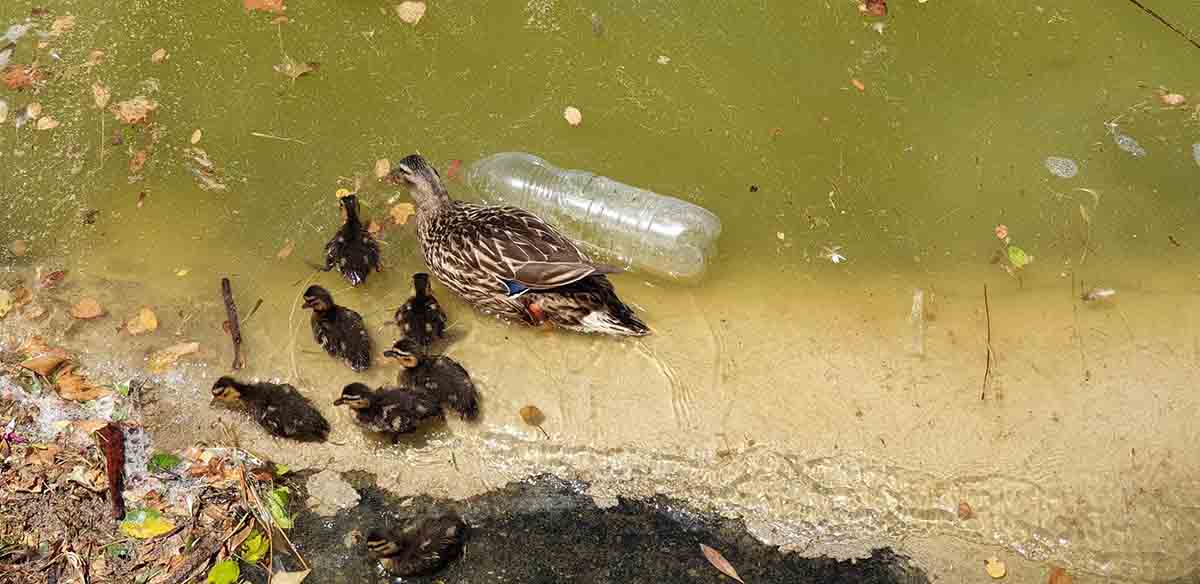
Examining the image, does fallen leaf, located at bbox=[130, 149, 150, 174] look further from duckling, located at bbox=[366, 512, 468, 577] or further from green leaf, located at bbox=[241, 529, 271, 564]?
duckling, located at bbox=[366, 512, 468, 577]

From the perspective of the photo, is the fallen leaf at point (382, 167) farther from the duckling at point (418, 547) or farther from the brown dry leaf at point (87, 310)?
the duckling at point (418, 547)

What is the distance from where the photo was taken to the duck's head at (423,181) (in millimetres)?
4195

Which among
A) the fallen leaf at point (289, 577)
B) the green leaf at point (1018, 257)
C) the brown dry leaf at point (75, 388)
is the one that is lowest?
the fallen leaf at point (289, 577)

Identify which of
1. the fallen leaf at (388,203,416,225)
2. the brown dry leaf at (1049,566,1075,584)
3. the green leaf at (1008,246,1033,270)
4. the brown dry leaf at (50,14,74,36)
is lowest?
the brown dry leaf at (1049,566,1075,584)

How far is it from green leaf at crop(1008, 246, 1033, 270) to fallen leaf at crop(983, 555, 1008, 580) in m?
1.50

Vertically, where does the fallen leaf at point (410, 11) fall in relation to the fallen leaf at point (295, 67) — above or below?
above

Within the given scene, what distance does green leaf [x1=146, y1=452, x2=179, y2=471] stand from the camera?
3616 mm

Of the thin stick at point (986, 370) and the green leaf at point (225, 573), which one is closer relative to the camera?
the green leaf at point (225, 573)

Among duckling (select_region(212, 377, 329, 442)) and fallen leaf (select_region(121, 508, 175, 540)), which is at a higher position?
duckling (select_region(212, 377, 329, 442))

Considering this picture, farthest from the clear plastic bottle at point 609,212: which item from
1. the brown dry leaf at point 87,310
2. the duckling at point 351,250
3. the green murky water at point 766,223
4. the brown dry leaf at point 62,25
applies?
the brown dry leaf at point 62,25

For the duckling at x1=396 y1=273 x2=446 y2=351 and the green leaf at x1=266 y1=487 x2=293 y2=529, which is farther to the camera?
the duckling at x1=396 y1=273 x2=446 y2=351

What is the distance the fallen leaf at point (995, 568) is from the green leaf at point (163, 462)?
3.39 meters

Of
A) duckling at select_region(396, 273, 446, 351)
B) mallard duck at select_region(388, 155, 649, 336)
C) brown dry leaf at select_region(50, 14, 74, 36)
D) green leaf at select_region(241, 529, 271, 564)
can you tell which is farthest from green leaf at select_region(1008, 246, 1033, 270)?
brown dry leaf at select_region(50, 14, 74, 36)

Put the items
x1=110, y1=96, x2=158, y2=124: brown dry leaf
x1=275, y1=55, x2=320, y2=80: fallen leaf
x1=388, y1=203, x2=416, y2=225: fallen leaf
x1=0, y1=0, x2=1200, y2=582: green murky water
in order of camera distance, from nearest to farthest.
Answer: x1=0, y1=0, x2=1200, y2=582: green murky water, x1=388, y1=203, x2=416, y2=225: fallen leaf, x1=110, y1=96, x2=158, y2=124: brown dry leaf, x1=275, y1=55, x2=320, y2=80: fallen leaf
